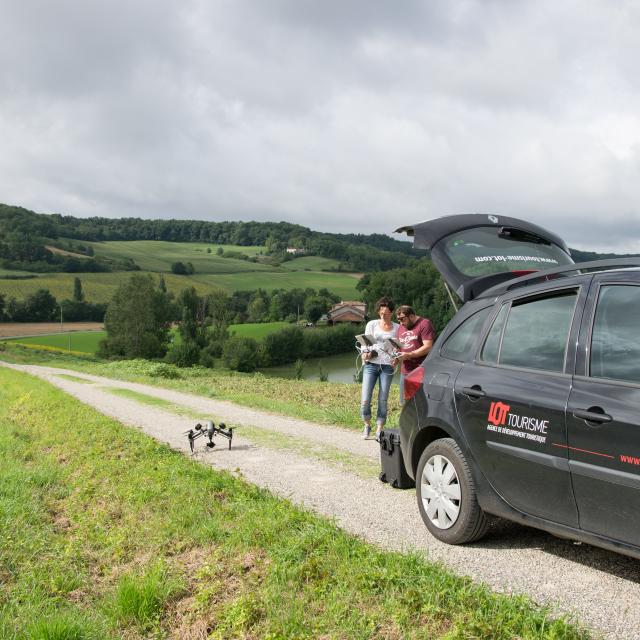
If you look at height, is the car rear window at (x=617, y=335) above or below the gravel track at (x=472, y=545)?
above

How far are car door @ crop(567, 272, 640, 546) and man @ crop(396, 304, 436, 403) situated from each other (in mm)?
4851

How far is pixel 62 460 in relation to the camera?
10.8 m

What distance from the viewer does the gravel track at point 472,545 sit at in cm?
405

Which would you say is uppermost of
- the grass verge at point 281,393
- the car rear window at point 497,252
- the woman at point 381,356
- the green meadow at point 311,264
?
the green meadow at point 311,264

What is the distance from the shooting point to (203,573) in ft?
17.4

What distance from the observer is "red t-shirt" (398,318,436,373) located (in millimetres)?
9133

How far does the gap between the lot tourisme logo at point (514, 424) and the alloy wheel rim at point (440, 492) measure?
600mm

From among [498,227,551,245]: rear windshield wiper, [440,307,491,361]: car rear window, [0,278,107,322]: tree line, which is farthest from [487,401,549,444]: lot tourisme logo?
[0,278,107,322]: tree line

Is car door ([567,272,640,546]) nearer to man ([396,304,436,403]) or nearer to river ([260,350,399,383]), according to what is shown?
man ([396,304,436,403])

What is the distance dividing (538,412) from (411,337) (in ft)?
16.1

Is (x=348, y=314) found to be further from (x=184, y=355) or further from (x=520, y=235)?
(x=520, y=235)

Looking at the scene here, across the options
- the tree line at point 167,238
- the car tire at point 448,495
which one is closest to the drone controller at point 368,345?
the car tire at point 448,495

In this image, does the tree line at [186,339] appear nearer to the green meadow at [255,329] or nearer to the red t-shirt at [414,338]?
the green meadow at [255,329]

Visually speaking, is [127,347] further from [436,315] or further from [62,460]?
[62,460]
